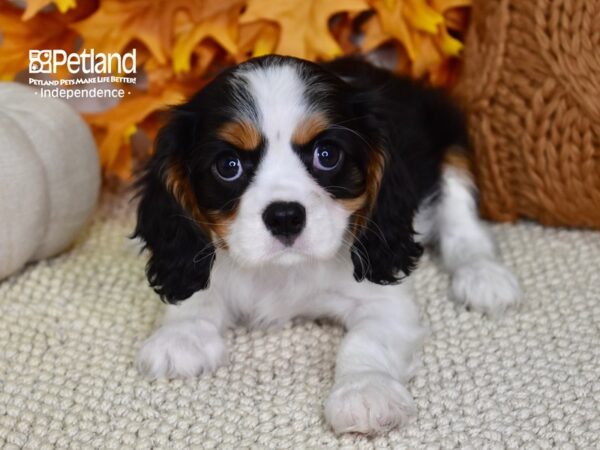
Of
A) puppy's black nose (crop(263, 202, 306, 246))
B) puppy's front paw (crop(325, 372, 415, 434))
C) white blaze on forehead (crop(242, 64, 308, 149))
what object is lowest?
puppy's front paw (crop(325, 372, 415, 434))

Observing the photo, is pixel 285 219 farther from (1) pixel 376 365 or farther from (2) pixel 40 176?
(2) pixel 40 176

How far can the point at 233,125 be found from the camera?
196cm

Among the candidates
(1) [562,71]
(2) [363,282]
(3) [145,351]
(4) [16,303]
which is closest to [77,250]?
(4) [16,303]

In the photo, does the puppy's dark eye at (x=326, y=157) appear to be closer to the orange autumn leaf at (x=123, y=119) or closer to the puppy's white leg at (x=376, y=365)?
the puppy's white leg at (x=376, y=365)

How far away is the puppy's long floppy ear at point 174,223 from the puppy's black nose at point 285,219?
28cm

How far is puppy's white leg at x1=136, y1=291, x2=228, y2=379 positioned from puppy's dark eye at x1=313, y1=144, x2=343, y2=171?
20.3 inches

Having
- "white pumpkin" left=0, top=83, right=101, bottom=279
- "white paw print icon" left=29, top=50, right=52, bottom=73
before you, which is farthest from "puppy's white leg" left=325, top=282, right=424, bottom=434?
"white paw print icon" left=29, top=50, right=52, bottom=73

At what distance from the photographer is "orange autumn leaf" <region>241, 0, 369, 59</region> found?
2.94 meters

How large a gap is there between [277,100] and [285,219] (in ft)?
1.02

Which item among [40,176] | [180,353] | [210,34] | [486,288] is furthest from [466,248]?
[40,176]

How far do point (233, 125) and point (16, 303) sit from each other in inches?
35.9

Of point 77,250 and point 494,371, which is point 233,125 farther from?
point 77,250

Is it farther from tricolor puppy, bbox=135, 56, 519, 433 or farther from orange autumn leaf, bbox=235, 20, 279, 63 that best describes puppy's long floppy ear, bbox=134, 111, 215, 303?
orange autumn leaf, bbox=235, 20, 279, 63

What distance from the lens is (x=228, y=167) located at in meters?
1.99
